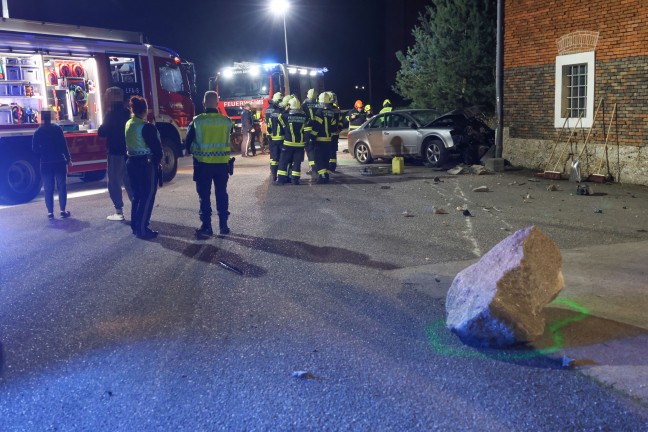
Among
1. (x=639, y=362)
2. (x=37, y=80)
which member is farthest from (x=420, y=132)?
(x=639, y=362)

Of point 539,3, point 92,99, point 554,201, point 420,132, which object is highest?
point 539,3

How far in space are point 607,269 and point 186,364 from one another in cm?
451

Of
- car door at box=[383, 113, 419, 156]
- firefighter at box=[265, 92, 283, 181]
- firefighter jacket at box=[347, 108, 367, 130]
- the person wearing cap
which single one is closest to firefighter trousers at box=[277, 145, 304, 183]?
firefighter at box=[265, 92, 283, 181]

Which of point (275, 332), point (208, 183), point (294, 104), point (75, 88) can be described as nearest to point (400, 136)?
point (294, 104)

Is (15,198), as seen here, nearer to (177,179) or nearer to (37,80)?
(37,80)

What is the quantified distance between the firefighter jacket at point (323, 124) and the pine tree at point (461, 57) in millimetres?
7714

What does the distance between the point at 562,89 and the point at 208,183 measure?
9818 mm

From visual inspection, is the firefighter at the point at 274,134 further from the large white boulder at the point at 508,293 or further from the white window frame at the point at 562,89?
the large white boulder at the point at 508,293

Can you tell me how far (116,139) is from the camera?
10086mm

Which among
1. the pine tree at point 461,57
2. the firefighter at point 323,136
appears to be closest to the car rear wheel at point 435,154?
the firefighter at point 323,136

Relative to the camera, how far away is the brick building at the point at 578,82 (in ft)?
43.4

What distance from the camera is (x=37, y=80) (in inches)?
530

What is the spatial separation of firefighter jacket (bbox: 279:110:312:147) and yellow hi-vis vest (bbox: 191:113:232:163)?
476 centimetres

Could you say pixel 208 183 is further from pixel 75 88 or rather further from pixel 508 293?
pixel 75 88
